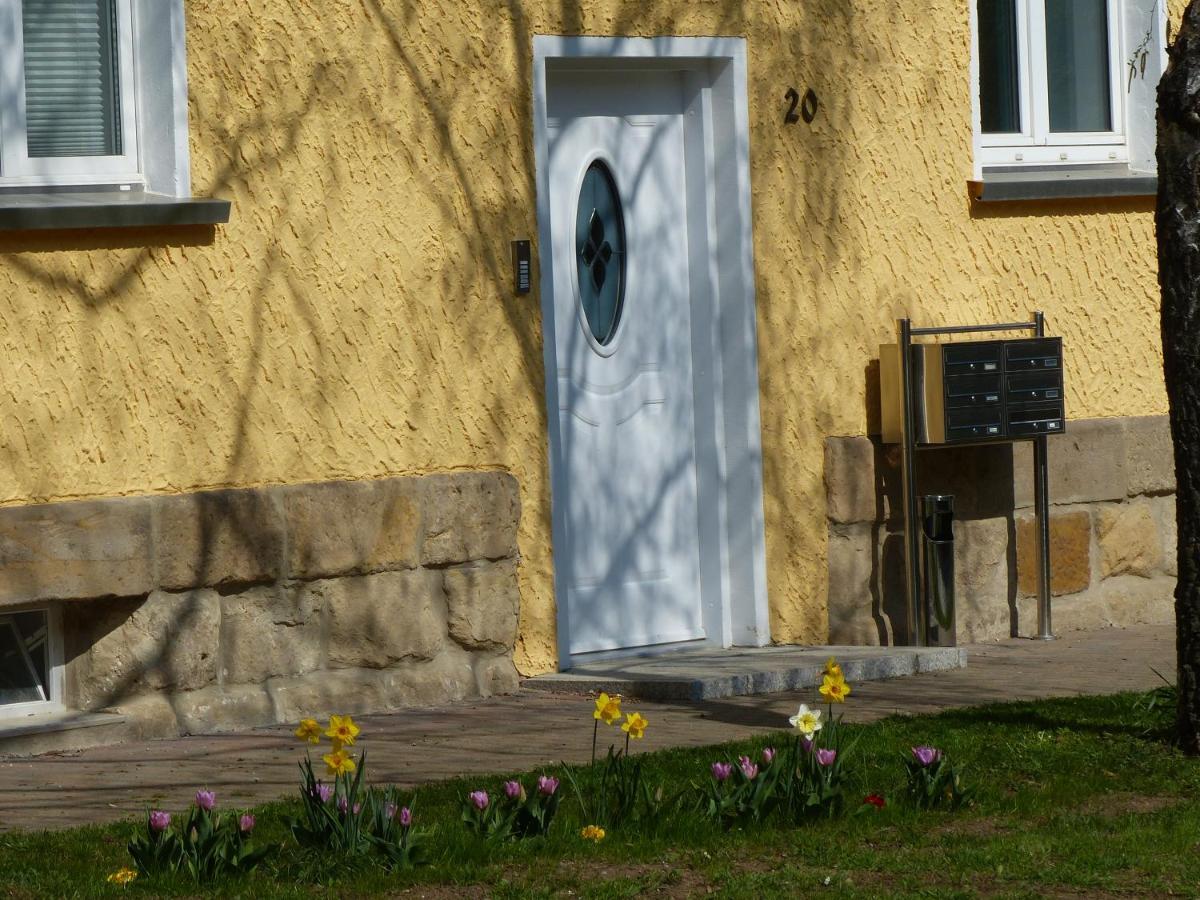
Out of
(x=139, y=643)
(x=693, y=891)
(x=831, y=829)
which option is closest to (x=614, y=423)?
(x=139, y=643)

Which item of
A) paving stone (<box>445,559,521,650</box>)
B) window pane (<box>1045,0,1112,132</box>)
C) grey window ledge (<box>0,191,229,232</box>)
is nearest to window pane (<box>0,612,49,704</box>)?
grey window ledge (<box>0,191,229,232</box>)

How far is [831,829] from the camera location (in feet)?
17.4

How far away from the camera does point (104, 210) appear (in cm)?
698

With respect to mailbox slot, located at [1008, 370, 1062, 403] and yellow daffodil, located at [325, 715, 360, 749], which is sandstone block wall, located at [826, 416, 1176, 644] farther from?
yellow daffodil, located at [325, 715, 360, 749]

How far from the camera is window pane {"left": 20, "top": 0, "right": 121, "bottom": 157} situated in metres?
7.23

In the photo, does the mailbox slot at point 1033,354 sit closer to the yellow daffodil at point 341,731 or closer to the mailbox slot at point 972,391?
the mailbox slot at point 972,391

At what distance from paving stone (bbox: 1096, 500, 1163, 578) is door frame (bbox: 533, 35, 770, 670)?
2.01 metres

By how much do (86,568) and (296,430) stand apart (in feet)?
3.08

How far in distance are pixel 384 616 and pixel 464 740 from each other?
2.98 feet

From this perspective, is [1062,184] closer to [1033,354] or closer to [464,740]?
[1033,354]

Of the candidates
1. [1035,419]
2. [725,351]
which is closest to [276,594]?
[725,351]

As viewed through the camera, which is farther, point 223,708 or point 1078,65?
point 1078,65

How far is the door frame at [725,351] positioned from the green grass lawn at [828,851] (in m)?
2.67

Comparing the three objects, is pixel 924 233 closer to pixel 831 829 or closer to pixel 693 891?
pixel 831 829
